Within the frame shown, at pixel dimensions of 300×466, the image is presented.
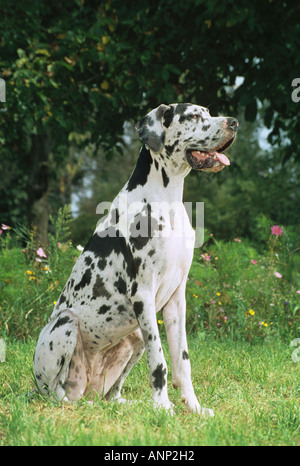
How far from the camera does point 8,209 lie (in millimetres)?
A: 14852

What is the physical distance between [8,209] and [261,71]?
9128mm

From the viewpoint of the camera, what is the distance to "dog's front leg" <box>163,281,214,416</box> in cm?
352

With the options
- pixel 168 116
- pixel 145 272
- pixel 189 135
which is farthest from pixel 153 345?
pixel 168 116

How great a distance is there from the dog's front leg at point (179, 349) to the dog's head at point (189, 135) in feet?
2.67

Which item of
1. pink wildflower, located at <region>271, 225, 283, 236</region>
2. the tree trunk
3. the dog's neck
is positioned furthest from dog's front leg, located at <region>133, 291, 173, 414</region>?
the tree trunk

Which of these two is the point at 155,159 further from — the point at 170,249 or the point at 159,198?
the point at 170,249

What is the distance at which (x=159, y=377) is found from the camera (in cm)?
337

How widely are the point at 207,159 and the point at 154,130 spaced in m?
0.38

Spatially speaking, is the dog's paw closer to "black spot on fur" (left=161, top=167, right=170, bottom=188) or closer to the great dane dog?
the great dane dog

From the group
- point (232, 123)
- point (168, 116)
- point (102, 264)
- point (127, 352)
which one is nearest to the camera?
point (232, 123)

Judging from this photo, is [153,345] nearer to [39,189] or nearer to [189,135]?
[189,135]

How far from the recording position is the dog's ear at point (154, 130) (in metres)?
3.44

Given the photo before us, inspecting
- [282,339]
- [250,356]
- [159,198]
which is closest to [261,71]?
[282,339]

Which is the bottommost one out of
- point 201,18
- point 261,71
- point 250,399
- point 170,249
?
point 250,399
